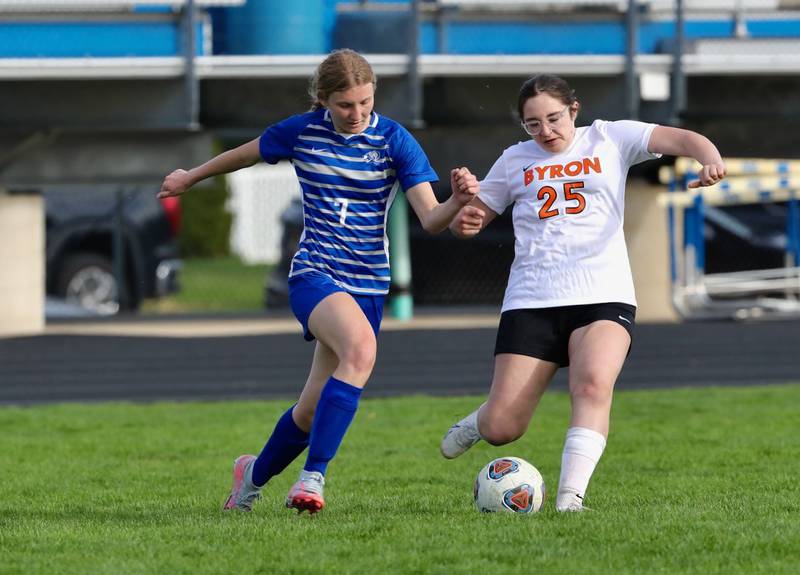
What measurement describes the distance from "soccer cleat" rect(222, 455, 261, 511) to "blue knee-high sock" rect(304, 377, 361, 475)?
0.54 m

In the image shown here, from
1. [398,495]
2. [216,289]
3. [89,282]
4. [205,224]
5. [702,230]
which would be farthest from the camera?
[205,224]

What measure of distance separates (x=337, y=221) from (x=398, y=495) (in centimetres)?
151

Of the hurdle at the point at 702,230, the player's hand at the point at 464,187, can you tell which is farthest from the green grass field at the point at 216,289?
the player's hand at the point at 464,187

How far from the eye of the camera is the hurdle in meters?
16.7

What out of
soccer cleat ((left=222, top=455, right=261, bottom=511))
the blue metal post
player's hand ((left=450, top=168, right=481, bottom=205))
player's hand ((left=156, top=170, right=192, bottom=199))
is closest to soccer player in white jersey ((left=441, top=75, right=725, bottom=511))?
player's hand ((left=450, top=168, right=481, bottom=205))

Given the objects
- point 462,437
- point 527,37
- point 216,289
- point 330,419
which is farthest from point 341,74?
point 216,289

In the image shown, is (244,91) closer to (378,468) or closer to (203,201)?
(378,468)

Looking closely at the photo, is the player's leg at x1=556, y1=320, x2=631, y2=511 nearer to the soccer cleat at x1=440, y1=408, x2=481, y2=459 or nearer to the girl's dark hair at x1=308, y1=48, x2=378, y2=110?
the soccer cleat at x1=440, y1=408, x2=481, y2=459

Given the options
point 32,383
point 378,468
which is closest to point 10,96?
point 32,383

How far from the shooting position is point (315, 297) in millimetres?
6047

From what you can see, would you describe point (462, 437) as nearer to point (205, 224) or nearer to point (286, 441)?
point (286, 441)

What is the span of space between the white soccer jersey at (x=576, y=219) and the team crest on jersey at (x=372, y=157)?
0.59 m

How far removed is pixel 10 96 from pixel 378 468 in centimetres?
775

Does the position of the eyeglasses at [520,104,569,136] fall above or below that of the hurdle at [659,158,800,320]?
above
